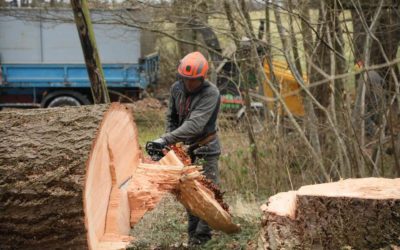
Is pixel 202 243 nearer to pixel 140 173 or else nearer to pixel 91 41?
pixel 140 173

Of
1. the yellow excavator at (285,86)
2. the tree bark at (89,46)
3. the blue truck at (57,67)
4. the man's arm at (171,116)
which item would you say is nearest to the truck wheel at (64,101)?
the blue truck at (57,67)

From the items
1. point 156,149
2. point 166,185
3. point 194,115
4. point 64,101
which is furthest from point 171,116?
point 64,101

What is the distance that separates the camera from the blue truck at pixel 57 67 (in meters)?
15.8

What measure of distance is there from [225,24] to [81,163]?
490 centimetres

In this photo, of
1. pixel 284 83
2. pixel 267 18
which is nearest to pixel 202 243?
pixel 267 18

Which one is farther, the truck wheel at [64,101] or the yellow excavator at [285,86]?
the truck wheel at [64,101]

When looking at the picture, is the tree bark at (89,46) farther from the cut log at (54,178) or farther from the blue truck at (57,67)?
the blue truck at (57,67)

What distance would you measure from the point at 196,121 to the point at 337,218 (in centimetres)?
180

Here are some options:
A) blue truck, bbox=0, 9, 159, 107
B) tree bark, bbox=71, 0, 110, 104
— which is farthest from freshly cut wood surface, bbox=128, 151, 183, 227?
blue truck, bbox=0, 9, 159, 107

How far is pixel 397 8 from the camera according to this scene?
252 inches

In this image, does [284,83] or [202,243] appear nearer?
[202,243]

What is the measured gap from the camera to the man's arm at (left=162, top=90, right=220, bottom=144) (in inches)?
210

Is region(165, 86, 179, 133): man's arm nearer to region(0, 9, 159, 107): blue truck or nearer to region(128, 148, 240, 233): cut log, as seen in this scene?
region(128, 148, 240, 233): cut log

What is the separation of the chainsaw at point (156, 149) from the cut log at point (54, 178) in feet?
3.36
